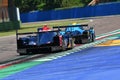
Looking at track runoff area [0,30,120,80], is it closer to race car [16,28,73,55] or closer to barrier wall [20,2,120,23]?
race car [16,28,73,55]

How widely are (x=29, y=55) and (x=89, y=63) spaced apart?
17.5ft

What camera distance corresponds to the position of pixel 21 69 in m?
13.9

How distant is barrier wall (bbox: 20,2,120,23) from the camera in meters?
68.2

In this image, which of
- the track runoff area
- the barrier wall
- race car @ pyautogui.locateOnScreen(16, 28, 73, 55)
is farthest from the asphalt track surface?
the barrier wall

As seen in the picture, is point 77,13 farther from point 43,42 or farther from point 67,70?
point 67,70

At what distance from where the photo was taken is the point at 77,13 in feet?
238

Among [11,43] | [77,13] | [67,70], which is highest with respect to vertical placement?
[67,70]

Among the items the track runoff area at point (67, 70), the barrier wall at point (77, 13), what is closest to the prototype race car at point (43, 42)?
the track runoff area at point (67, 70)

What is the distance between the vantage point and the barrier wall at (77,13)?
224ft

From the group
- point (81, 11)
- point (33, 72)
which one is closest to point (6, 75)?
point (33, 72)

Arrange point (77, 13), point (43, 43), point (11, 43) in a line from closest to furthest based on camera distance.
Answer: point (43, 43) → point (11, 43) → point (77, 13)

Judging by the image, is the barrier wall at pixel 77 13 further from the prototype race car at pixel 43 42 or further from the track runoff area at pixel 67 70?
the track runoff area at pixel 67 70

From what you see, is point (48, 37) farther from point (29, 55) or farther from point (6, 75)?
point (6, 75)

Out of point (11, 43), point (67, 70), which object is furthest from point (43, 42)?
point (11, 43)
